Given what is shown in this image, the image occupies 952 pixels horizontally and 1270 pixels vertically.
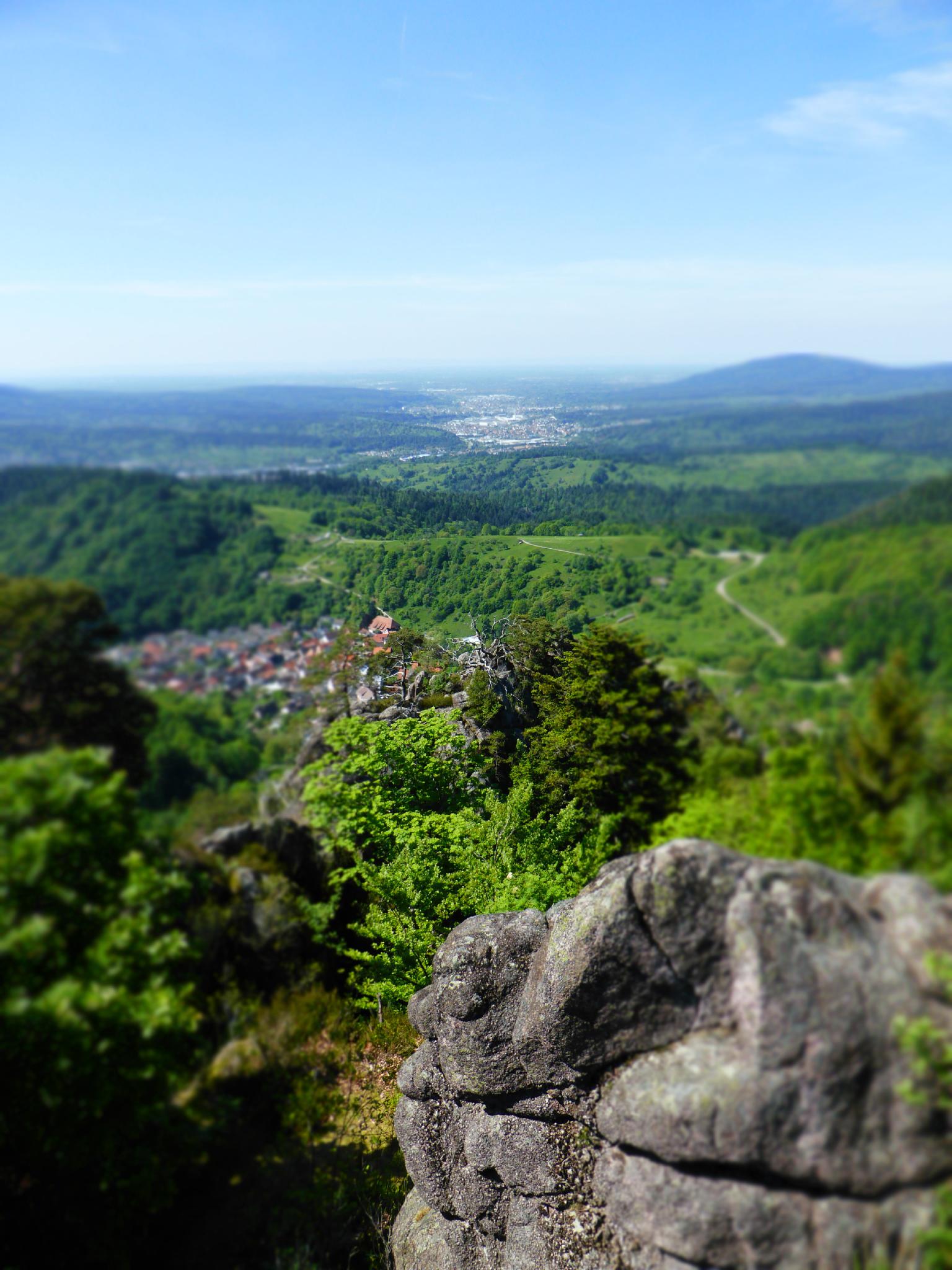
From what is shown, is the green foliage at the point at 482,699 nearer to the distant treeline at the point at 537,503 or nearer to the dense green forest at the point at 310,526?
the dense green forest at the point at 310,526

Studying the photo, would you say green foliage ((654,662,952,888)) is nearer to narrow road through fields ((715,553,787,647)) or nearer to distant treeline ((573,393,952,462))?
narrow road through fields ((715,553,787,647))

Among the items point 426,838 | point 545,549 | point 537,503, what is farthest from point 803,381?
point 426,838

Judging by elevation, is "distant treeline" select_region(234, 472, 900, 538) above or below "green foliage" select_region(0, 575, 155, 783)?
above

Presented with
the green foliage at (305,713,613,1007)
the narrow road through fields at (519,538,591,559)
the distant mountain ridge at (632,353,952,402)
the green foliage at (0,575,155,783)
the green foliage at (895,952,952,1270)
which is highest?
the distant mountain ridge at (632,353,952,402)

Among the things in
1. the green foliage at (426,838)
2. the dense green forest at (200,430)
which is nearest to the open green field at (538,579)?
the dense green forest at (200,430)

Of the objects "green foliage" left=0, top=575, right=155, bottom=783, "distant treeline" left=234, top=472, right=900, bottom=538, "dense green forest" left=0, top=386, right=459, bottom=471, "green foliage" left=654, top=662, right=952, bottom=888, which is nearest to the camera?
"green foliage" left=654, top=662, right=952, bottom=888

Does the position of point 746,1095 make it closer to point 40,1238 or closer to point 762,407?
point 40,1238

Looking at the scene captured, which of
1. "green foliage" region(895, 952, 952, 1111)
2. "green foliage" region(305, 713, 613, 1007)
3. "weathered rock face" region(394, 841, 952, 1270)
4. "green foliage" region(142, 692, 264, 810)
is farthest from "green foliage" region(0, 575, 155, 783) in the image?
"green foliage" region(895, 952, 952, 1111)
